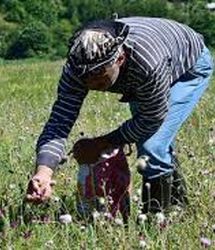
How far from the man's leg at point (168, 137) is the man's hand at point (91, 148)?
0.57 ft

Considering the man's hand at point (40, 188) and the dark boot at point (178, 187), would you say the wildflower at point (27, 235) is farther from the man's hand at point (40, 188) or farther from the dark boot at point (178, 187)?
the dark boot at point (178, 187)

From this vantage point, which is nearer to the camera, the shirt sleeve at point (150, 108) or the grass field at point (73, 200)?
the grass field at point (73, 200)

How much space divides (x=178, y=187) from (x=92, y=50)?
1221 mm

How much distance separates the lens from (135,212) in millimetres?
4578

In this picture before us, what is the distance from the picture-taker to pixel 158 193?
4742 millimetres

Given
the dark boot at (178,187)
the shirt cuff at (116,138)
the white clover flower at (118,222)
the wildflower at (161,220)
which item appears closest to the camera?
the white clover flower at (118,222)

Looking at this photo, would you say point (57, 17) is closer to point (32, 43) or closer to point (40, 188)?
point (32, 43)

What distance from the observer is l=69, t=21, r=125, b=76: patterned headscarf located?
3.85m

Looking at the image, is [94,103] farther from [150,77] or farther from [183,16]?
[183,16]

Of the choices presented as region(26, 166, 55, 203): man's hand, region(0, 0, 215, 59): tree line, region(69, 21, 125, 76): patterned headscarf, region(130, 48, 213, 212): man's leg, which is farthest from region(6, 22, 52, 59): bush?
region(69, 21, 125, 76): patterned headscarf

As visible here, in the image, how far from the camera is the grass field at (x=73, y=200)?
397 cm

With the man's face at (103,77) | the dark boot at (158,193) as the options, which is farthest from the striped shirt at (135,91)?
the dark boot at (158,193)

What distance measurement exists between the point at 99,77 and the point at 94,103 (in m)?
5.82

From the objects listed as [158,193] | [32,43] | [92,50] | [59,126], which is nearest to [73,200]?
[158,193]
